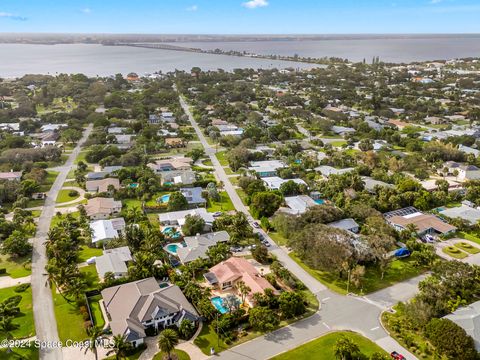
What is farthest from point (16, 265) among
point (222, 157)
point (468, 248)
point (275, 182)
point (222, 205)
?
point (468, 248)

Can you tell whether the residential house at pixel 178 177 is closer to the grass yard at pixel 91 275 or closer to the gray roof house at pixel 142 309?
the grass yard at pixel 91 275

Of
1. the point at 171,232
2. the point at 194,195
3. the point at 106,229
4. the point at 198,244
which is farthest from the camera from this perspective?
the point at 194,195

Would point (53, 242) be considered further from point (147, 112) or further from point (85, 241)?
point (147, 112)

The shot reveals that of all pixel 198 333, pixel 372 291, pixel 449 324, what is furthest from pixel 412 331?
pixel 198 333

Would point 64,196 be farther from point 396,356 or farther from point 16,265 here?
point 396,356

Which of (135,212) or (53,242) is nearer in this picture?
(53,242)

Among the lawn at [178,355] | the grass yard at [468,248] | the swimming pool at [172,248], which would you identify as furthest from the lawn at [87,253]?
the grass yard at [468,248]
